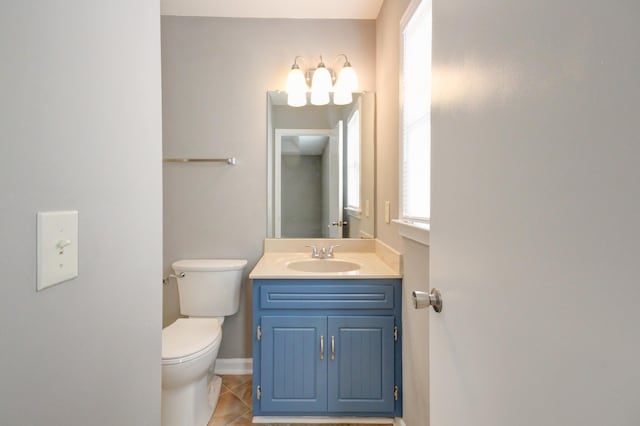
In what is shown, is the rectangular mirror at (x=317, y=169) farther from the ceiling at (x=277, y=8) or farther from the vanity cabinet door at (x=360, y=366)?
the vanity cabinet door at (x=360, y=366)

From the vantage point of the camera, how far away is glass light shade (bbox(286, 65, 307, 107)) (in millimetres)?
2100

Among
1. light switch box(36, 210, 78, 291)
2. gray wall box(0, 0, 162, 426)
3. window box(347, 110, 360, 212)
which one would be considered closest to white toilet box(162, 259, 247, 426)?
gray wall box(0, 0, 162, 426)

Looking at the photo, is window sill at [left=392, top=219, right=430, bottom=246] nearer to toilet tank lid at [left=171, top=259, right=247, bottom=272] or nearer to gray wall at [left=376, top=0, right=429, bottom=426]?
gray wall at [left=376, top=0, right=429, bottom=426]

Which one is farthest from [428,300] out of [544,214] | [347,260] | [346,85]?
[346,85]

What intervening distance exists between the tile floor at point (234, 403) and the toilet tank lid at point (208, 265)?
79 centimetres

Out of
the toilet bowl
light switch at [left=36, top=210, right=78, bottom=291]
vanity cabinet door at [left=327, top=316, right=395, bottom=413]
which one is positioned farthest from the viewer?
vanity cabinet door at [left=327, top=316, right=395, bottom=413]

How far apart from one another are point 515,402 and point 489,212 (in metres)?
0.29

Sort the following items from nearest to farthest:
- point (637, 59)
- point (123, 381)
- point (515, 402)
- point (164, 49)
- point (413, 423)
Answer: point (637, 59)
point (515, 402)
point (123, 381)
point (413, 423)
point (164, 49)

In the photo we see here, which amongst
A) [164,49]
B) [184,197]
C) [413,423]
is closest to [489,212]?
[413,423]

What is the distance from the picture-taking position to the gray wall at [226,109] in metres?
2.19

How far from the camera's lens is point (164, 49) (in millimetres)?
2174

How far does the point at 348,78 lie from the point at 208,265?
1.57 metres

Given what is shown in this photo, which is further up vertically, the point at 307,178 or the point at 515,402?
the point at 307,178

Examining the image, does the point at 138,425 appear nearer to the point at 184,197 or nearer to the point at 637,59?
the point at 637,59
